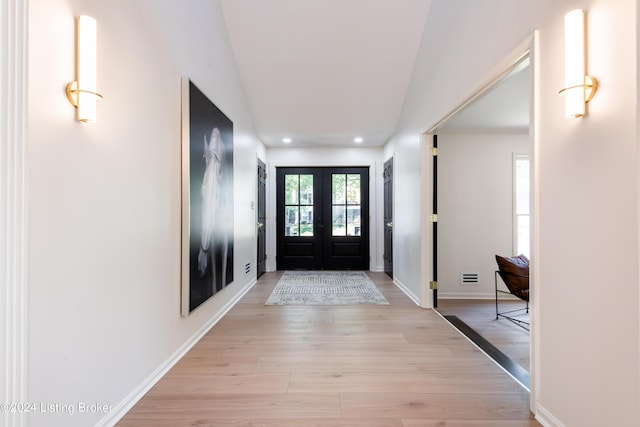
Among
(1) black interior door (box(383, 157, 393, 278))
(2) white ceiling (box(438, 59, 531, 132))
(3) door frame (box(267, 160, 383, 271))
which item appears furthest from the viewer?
(3) door frame (box(267, 160, 383, 271))

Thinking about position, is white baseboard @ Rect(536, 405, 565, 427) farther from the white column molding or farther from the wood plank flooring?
the white column molding

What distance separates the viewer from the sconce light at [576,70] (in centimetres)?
136

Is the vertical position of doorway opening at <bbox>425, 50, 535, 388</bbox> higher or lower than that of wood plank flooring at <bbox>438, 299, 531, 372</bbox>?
higher

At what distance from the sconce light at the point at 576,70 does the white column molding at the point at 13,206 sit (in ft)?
7.02

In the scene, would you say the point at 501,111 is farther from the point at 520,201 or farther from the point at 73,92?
the point at 73,92

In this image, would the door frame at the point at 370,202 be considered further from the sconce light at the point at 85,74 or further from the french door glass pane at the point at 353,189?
the sconce light at the point at 85,74

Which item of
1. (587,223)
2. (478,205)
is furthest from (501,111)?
(587,223)

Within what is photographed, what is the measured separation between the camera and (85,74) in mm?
1388

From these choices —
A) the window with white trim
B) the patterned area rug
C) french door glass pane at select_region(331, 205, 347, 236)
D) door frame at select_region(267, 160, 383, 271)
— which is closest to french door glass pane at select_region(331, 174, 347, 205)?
french door glass pane at select_region(331, 205, 347, 236)

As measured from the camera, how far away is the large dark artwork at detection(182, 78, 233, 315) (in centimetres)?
242

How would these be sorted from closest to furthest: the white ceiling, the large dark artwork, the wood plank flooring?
the large dark artwork → the wood plank flooring → the white ceiling

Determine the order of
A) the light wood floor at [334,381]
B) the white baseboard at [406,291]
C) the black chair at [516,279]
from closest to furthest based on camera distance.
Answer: the light wood floor at [334,381] < the black chair at [516,279] < the white baseboard at [406,291]

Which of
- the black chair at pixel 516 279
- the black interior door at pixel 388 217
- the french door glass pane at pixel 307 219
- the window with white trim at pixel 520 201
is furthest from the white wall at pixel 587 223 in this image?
the french door glass pane at pixel 307 219

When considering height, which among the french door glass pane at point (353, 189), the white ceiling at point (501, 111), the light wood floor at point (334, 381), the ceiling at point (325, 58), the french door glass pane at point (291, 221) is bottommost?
the light wood floor at point (334, 381)
